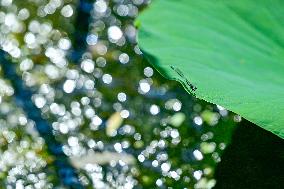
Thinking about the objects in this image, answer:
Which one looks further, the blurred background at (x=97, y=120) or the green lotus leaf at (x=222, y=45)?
the blurred background at (x=97, y=120)

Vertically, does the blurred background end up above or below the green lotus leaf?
below

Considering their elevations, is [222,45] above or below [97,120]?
above

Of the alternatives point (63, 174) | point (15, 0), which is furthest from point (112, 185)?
point (15, 0)

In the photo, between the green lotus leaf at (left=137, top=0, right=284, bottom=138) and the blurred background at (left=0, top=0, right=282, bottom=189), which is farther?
the blurred background at (left=0, top=0, right=282, bottom=189)

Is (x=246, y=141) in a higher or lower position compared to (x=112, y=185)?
higher

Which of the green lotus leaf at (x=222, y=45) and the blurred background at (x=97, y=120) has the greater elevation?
the green lotus leaf at (x=222, y=45)

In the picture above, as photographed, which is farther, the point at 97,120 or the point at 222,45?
the point at 97,120

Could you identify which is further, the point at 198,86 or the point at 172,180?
the point at 172,180

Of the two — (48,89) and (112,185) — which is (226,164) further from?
(48,89)
